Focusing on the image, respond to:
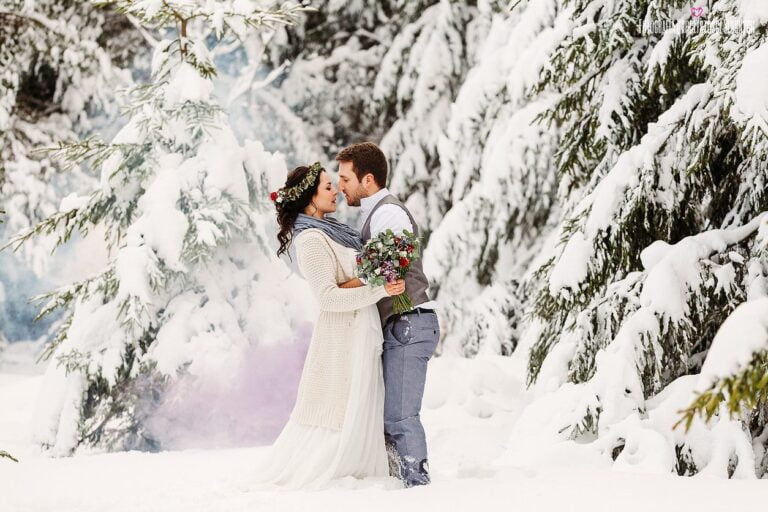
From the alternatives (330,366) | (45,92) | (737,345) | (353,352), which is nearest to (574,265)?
(353,352)

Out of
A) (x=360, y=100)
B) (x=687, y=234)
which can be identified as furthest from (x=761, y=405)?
(x=360, y=100)

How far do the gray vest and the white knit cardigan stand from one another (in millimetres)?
45

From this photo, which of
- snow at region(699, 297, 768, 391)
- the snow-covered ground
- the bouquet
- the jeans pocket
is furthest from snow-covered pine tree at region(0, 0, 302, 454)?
snow at region(699, 297, 768, 391)

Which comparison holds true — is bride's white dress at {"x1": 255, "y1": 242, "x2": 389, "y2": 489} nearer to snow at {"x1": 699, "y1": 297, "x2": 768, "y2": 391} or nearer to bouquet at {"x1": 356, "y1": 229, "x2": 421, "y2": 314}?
bouquet at {"x1": 356, "y1": 229, "x2": 421, "y2": 314}

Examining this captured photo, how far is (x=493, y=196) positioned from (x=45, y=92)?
6.75 m

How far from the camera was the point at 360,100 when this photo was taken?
1134 cm

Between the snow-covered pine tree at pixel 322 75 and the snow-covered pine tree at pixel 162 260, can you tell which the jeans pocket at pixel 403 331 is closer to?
the snow-covered pine tree at pixel 162 260

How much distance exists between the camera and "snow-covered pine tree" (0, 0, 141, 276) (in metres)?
10.4

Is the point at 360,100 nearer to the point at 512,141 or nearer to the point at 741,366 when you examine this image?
the point at 512,141

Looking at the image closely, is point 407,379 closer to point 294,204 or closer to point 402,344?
point 402,344

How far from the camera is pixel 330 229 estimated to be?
3.76 metres

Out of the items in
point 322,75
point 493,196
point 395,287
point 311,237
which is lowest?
point 395,287

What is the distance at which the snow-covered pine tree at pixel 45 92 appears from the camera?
10383 millimetres

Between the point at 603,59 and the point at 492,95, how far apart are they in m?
3.11
